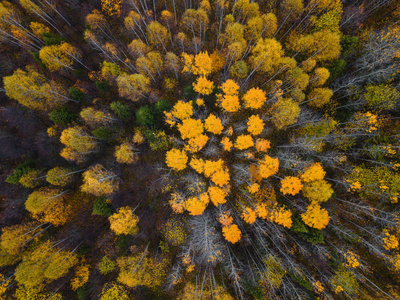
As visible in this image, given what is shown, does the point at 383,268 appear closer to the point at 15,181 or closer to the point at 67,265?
the point at 67,265

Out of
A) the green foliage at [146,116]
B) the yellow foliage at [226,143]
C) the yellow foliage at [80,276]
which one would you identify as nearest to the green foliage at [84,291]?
the yellow foliage at [80,276]

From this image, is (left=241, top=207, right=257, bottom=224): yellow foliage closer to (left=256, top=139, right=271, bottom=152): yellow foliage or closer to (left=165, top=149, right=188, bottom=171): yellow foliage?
(left=256, top=139, right=271, bottom=152): yellow foliage

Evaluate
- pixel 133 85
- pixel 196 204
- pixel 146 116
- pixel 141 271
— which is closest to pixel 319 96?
pixel 196 204

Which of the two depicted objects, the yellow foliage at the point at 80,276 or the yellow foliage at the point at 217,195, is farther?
the yellow foliage at the point at 80,276

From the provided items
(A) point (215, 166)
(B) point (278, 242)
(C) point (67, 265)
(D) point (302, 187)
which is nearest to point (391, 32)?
(D) point (302, 187)

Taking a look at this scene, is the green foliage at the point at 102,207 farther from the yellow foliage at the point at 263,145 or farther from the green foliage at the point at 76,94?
Result: the yellow foliage at the point at 263,145

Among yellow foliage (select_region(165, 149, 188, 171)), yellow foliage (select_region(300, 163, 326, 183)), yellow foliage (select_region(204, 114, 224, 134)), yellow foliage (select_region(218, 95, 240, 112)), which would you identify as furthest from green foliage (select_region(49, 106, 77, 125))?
yellow foliage (select_region(300, 163, 326, 183))

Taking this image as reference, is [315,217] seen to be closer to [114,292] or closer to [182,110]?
[182,110]
